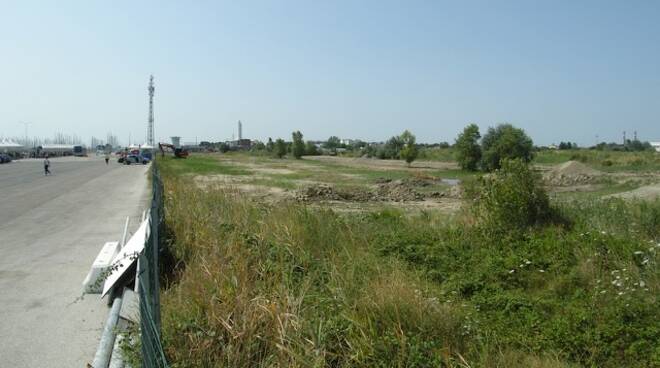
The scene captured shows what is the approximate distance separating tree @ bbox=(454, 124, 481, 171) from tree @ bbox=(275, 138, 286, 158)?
58906mm

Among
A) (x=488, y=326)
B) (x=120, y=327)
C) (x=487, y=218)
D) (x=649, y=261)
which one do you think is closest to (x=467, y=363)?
(x=488, y=326)

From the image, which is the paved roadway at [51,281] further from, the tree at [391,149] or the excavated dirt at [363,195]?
the tree at [391,149]

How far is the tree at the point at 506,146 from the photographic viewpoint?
1906 inches

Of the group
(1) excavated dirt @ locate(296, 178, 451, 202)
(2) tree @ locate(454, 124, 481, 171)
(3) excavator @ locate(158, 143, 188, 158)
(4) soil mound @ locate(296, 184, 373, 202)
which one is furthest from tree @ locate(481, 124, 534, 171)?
(3) excavator @ locate(158, 143, 188, 158)

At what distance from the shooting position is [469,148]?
52.5 metres

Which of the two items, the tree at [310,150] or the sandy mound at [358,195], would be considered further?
the tree at [310,150]

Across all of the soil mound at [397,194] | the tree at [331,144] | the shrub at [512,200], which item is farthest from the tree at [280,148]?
the shrub at [512,200]

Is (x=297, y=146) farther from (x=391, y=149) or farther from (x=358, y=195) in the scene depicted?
(x=358, y=195)

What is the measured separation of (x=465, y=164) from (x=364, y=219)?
1694 inches

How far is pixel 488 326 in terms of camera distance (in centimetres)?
568

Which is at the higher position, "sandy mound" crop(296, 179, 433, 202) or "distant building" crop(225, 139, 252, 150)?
"distant building" crop(225, 139, 252, 150)

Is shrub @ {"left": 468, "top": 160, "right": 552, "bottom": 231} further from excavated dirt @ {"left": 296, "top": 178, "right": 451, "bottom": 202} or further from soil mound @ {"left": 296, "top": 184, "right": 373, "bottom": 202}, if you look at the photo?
soil mound @ {"left": 296, "top": 184, "right": 373, "bottom": 202}

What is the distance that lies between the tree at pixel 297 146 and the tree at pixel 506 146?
55.4m

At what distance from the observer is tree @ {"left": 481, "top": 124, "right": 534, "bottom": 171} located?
1906 inches
